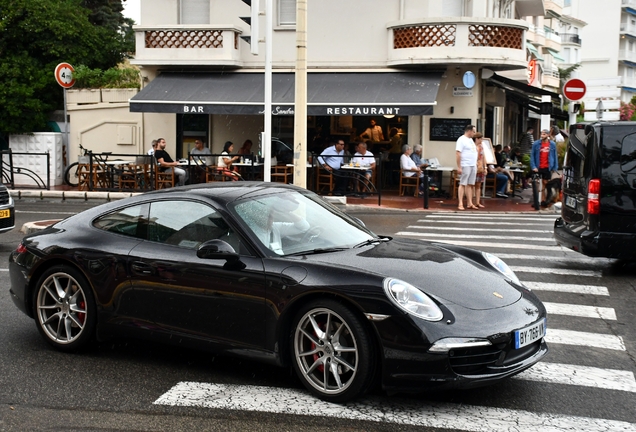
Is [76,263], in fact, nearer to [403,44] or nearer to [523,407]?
[523,407]

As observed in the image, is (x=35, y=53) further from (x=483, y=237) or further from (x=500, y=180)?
(x=483, y=237)

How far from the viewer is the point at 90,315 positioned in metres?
6.23

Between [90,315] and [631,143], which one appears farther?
[631,143]

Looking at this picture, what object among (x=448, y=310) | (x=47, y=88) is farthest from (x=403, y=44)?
(x=448, y=310)

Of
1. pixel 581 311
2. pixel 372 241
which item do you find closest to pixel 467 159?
pixel 581 311

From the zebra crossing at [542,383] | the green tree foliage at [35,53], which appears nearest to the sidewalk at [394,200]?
the green tree foliage at [35,53]

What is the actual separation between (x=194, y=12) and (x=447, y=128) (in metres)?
8.45

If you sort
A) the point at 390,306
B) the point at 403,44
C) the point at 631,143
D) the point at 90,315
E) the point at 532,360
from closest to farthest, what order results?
the point at 390,306 < the point at 532,360 < the point at 90,315 < the point at 631,143 < the point at 403,44

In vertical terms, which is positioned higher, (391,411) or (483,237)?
(483,237)

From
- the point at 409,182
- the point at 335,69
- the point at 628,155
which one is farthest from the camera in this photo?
the point at 335,69

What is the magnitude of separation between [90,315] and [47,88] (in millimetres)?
21342

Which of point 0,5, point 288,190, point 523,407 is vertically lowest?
point 523,407

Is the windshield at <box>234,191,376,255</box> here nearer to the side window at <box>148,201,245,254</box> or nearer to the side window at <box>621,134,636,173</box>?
the side window at <box>148,201,245,254</box>

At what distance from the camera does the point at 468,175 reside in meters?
18.5
